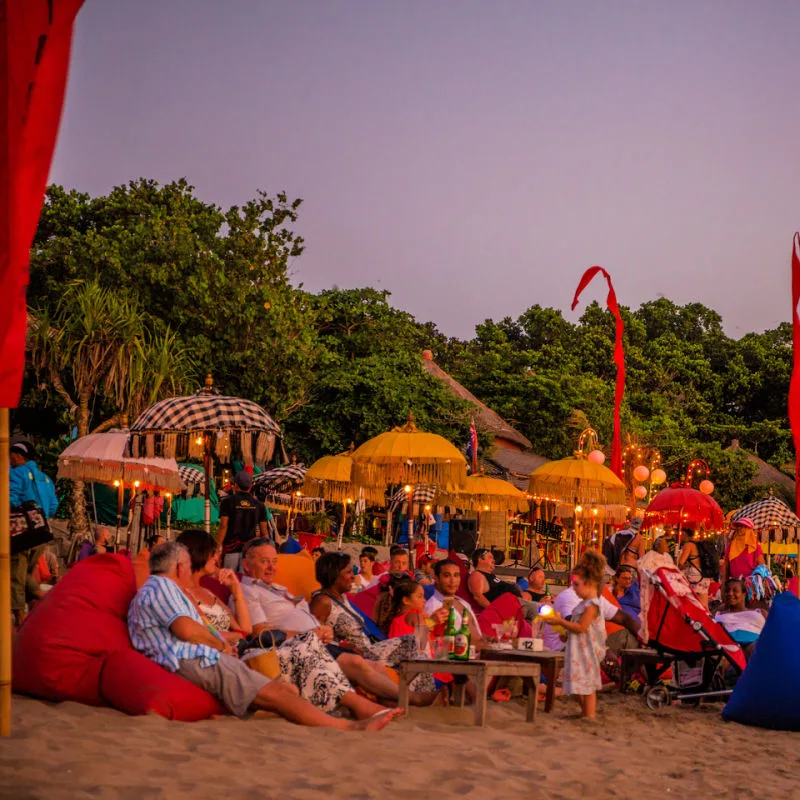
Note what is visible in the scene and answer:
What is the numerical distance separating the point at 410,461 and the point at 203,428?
98.3 inches

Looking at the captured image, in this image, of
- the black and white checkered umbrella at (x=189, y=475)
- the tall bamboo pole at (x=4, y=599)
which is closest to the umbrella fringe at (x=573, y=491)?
the black and white checkered umbrella at (x=189, y=475)

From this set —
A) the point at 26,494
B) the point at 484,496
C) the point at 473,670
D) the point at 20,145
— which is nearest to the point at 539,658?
the point at 473,670

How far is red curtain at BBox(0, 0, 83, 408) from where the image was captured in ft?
15.2

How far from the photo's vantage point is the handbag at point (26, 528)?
8.66m

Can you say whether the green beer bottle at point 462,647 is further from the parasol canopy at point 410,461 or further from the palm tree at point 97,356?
the palm tree at point 97,356

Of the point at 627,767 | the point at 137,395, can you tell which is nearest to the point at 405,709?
the point at 627,767

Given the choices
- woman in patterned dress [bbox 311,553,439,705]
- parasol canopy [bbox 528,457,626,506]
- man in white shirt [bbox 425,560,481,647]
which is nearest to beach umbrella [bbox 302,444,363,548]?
parasol canopy [bbox 528,457,626,506]

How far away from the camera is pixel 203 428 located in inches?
406

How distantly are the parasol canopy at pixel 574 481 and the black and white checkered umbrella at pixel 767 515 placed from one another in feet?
11.8

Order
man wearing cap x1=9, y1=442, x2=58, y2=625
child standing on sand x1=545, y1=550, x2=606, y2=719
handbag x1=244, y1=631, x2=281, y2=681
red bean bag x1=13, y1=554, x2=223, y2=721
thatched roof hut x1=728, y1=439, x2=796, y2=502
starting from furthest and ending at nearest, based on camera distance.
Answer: thatched roof hut x1=728, y1=439, x2=796, y2=502 < man wearing cap x1=9, y1=442, x2=58, y2=625 < child standing on sand x1=545, y1=550, x2=606, y2=719 < handbag x1=244, y1=631, x2=281, y2=681 < red bean bag x1=13, y1=554, x2=223, y2=721

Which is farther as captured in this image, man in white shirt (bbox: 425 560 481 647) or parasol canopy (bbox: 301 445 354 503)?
parasol canopy (bbox: 301 445 354 503)

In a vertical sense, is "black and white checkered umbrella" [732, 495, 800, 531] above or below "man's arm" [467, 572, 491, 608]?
above

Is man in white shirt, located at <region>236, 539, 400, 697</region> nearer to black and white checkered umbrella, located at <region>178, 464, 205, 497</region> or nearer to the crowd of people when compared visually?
the crowd of people

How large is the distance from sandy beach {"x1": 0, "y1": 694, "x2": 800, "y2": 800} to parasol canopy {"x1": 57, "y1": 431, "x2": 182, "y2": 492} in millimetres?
7039
